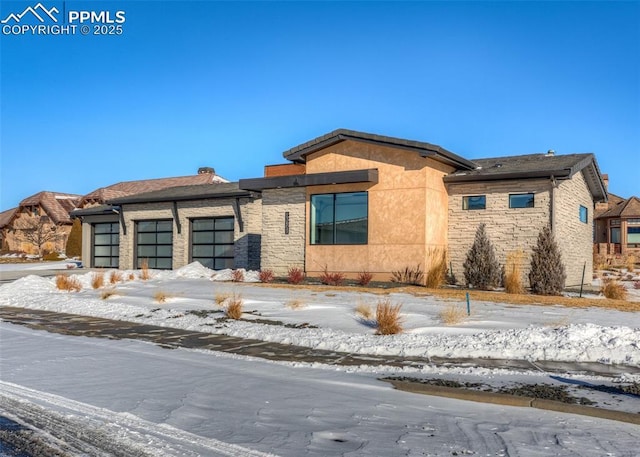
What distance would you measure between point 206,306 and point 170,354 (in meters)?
4.98


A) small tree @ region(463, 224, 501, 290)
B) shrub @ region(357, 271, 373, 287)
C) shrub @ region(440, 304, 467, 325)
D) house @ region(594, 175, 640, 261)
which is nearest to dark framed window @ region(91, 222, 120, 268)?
shrub @ region(357, 271, 373, 287)

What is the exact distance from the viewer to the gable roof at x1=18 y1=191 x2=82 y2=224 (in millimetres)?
50062

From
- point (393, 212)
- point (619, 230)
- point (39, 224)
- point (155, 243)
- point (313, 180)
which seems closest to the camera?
point (393, 212)

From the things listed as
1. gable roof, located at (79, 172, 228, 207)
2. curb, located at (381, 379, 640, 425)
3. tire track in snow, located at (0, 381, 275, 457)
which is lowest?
tire track in snow, located at (0, 381, 275, 457)

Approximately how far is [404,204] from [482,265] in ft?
10.7

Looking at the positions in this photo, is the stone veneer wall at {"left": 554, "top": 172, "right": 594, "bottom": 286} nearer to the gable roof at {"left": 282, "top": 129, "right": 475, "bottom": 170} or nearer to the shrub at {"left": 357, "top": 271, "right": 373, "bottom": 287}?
the gable roof at {"left": 282, "top": 129, "right": 475, "bottom": 170}

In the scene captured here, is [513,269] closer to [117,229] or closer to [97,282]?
[97,282]

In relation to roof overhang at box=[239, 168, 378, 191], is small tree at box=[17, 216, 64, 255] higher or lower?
lower

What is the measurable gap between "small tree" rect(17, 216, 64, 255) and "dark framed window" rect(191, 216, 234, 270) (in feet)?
92.2

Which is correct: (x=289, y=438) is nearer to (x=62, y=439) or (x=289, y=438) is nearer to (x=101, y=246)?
(x=62, y=439)

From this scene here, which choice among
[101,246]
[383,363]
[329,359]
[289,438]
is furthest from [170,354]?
[101,246]

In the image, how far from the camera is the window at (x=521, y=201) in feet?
58.7

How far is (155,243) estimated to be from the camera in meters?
27.7

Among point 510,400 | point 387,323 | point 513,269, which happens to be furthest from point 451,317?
point 513,269
